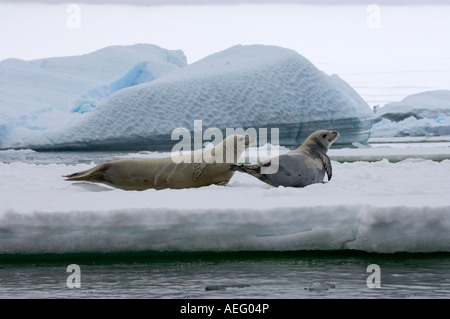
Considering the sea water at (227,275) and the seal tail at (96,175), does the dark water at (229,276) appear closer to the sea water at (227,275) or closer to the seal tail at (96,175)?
the sea water at (227,275)

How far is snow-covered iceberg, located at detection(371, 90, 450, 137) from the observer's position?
14.8 metres

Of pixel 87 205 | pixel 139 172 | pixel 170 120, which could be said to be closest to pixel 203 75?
pixel 170 120

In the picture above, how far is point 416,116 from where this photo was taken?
17734mm

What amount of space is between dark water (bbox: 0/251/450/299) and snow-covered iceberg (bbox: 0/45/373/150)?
7.62 meters

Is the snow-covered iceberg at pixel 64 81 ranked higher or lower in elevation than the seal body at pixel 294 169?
higher

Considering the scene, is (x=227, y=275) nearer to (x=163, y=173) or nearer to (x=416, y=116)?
(x=163, y=173)

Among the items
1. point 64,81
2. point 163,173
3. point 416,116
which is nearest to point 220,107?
point 64,81

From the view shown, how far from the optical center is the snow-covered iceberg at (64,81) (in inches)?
437

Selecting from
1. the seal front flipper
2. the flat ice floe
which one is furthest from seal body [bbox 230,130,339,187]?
the flat ice floe

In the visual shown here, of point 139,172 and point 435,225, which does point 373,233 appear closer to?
point 435,225

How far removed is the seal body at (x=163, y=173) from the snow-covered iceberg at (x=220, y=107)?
21.5 feet

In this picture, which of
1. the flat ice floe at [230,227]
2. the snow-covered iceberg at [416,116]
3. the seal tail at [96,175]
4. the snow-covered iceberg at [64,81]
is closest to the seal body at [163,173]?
the seal tail at [96,175]

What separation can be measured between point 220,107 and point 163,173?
7091 mm

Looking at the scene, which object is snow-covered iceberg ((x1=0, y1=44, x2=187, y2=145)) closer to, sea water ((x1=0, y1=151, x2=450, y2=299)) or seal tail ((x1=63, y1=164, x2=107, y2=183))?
seal tail ((x1=63, y1=164, x2=107, y2=183))
